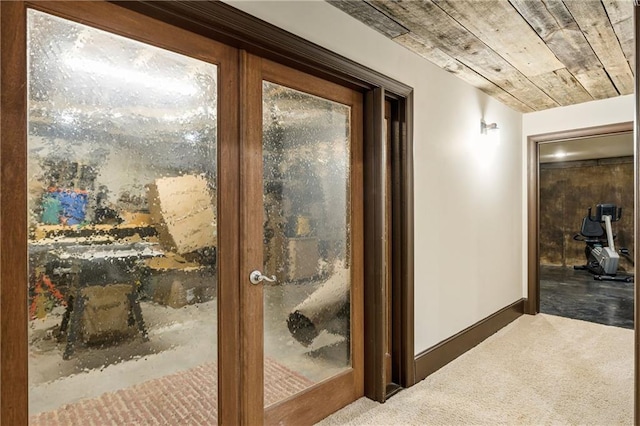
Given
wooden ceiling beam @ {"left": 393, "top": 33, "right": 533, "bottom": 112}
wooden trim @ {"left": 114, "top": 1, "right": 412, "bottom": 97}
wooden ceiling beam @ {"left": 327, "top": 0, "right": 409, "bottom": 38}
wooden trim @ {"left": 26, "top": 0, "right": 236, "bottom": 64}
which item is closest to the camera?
wooden trim @ {"left": 26, "top": 0, "right": 236, "bottom": 64}

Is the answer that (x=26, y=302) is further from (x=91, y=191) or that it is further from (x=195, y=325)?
(x=195, y=325)

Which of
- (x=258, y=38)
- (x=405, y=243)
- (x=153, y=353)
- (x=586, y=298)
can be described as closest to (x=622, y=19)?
(x=405, y=243)

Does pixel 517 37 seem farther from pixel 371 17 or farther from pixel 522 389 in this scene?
pixel 522 389

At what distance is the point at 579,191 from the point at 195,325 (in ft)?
30.7

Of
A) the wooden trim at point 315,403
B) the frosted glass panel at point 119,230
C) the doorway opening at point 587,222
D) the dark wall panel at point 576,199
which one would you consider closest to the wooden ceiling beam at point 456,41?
the frosted glass panel at point 119,230

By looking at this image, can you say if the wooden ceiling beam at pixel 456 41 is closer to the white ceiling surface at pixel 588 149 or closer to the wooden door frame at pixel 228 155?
the wooden door frame at pixel 228 155

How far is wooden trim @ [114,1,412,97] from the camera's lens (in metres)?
1.42

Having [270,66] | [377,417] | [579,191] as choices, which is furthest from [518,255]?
[579,191]

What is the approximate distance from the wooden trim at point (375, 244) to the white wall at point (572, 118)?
2.79 meters

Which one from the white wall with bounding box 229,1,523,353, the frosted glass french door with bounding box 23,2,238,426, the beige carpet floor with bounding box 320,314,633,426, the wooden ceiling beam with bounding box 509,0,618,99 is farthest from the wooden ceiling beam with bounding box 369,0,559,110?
the beige carpet floor with bounding box 320,314,633,426

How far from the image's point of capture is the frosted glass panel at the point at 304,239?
1857 mm

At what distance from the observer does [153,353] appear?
4.86 ft

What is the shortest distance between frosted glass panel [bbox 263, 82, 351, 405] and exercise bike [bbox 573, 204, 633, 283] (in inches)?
272

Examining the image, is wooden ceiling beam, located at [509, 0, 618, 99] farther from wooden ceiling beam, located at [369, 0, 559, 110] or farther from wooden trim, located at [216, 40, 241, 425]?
wooden trim, located at [216, 40, 241, 425]
